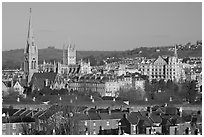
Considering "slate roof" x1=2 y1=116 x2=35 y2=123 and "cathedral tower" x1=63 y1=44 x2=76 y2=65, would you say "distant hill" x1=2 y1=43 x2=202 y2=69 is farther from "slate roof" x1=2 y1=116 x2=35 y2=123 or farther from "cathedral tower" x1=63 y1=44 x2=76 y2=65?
"slate roof" x1=2 y1=116 x2=35 y2=123

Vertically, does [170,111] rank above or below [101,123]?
above

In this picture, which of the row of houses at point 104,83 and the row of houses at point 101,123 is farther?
the row of houses at point 104,83

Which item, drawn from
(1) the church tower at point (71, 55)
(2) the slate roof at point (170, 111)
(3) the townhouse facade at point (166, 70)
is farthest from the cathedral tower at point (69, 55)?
(2) the slate roof at point (170, 111)

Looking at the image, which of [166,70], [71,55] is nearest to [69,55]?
Result: [71,55]

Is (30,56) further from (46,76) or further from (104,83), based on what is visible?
(104,83)

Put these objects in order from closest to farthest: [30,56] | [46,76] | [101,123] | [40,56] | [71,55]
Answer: [101,123]
[46,76]
[30,56]
[71,55]
[40,56]

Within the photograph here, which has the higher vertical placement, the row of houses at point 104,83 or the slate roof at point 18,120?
the row of houses at point 104,83

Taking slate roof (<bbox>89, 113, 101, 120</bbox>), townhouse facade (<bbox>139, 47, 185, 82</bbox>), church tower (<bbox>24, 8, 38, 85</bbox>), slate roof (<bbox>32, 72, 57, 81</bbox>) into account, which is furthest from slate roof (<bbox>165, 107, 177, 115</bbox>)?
townhouse facade (<bbox>139, 47, 185, 82</bbox>)

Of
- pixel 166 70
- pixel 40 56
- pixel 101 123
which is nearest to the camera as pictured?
pixel 101 123

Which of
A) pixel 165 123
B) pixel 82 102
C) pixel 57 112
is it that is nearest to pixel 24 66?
pixel 82 102

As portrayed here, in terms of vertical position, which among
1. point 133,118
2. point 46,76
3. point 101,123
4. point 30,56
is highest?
point 30,56

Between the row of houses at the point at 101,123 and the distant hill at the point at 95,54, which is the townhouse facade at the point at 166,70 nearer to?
the distant hill at the point at 95,54
